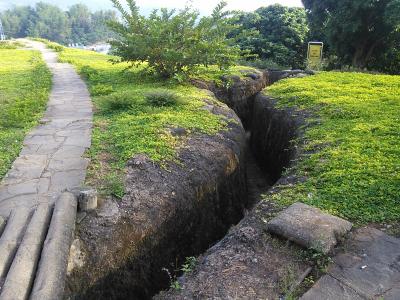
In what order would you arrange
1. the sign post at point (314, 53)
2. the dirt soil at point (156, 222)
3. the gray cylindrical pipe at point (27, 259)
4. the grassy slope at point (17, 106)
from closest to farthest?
the gray cylindrical pipe at point (27, 259) → the dirt soil at point (156, 222) → the grassy slope at point (17, 106) → the sign post at point (314, 53)

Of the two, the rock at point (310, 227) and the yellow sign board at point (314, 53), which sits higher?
the yellow sign board at point (314, 53)

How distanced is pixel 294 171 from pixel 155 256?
1792 millimetres

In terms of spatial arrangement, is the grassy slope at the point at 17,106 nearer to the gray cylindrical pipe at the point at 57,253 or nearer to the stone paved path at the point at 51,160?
the stone paved path at the point at 51,160

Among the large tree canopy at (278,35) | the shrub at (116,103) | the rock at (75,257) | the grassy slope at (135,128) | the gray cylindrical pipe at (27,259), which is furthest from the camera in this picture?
the large tree canopy at (278,35)

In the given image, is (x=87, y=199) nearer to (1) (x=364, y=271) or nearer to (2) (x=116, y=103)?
(1) (x=364, y=271)

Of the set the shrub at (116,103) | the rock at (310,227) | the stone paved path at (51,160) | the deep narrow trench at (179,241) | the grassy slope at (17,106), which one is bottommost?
the deep narrow trench at (179,241)

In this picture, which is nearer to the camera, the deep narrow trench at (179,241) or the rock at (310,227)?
the rock at (310,227)

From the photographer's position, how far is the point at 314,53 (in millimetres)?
11969

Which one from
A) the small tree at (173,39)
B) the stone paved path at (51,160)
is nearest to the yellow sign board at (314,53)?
the small tree at (173,39)

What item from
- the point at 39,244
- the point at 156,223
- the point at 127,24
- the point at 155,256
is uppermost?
the point at 127,24

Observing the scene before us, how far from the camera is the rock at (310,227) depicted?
9.32 ft

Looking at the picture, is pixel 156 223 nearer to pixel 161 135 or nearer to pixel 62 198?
pixel 62 198

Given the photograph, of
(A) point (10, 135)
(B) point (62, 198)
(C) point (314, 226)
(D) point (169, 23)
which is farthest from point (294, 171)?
(D) point (169, 23)

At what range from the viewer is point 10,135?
4.86 m
